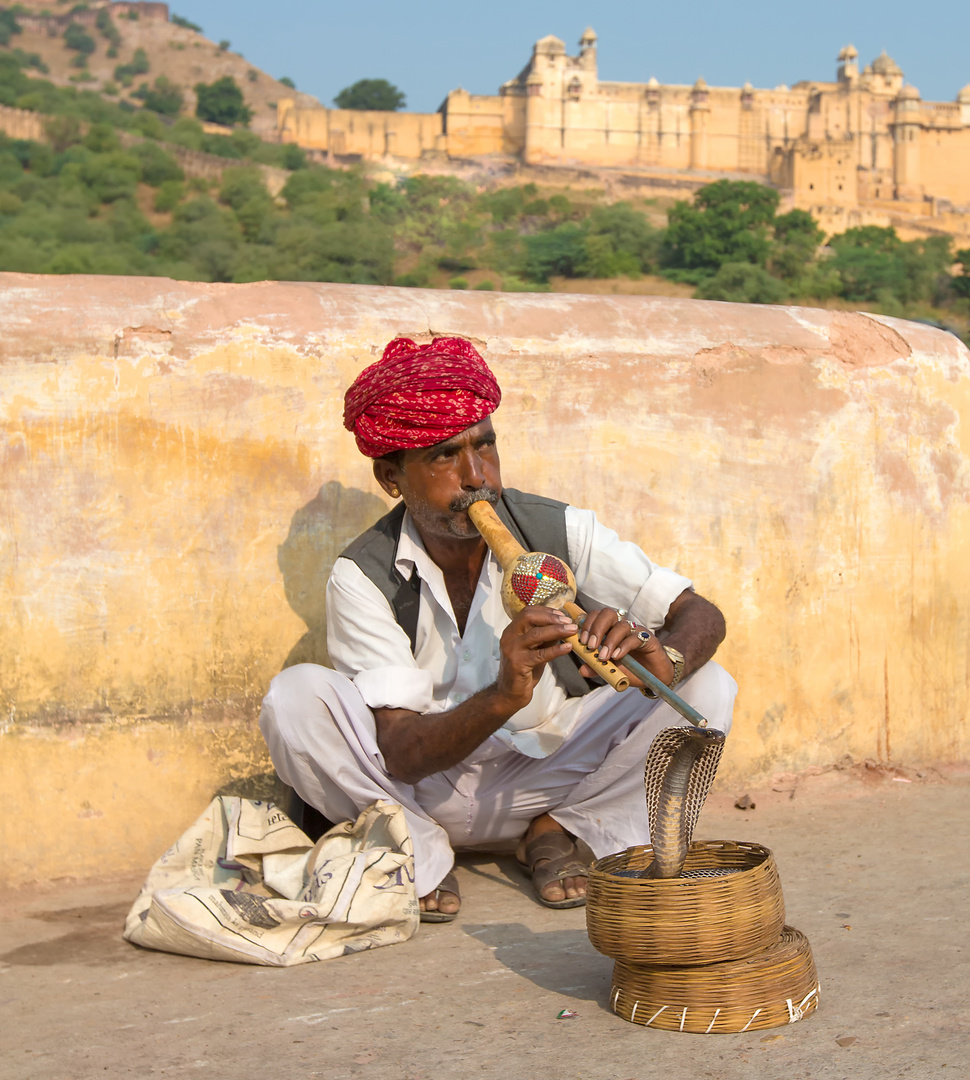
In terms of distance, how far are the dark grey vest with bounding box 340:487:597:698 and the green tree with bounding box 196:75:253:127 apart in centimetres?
5396

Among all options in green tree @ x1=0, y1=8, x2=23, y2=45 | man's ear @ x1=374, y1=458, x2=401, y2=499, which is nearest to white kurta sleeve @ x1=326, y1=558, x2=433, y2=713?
man's ear @ x1=374, y1=458, x2=401, y2=499

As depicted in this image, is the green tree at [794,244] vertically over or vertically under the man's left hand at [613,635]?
over

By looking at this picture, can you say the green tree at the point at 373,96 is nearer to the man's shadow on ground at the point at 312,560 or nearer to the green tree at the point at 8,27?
the green tree at the point at 8,27

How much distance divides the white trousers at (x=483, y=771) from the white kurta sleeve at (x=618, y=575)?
136 millimetres

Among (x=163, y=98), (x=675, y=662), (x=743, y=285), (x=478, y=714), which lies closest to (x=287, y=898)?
(x=478, y=714)

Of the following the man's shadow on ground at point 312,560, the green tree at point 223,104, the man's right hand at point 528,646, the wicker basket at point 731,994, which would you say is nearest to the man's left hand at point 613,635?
the man's right hand at point 528,646

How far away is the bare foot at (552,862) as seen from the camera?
2.04 meters

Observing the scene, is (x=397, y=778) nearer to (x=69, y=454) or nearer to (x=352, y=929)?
(x=352, y=929)

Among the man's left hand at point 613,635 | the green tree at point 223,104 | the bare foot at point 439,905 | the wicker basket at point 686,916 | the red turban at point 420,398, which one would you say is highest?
the green tree at point 223,104

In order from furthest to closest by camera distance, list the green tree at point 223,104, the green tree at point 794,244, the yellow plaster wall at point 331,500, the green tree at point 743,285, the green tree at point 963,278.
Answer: the green tree at point 223,104 < the green tree at point 794,244 < the green tree at point 963,278 < the green tree at point 743,285 < the yellow plaster wall at point 331,500

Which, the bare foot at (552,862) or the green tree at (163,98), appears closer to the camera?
the bare foot at (552,862)

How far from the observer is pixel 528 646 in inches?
65.0

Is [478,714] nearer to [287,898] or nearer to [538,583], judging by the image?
[538,583]

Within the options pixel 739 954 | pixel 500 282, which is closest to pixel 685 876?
pixel 739 954
